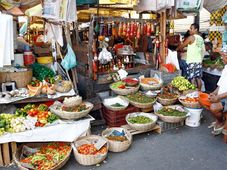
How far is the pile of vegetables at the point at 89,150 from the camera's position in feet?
13.1

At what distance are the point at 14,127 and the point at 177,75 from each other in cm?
410

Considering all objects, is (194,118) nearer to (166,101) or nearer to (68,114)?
(166,101)

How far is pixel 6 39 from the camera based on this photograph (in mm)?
4090

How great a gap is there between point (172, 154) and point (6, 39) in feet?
11.0

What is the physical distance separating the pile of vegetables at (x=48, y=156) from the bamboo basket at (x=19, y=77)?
1453mm

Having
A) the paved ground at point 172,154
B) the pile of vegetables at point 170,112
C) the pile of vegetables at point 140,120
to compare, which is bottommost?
the paved ground at point 172,154

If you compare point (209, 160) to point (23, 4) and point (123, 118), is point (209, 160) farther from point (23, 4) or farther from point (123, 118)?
point (23, 4)

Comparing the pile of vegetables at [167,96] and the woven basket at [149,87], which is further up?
the woven basket at [149,87]

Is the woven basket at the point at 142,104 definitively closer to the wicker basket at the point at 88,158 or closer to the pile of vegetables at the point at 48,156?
the wicker basket at the point at 88,158

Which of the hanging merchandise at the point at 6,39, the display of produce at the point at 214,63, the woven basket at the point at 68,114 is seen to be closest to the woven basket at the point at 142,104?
the woven basket at the point at 68,114

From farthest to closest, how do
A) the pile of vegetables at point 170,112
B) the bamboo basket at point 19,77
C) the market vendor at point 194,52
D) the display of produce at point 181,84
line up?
the market vendor at point 194,52 < the display of produce at point 181,84 < the pile of vegetables at point 170,112 < the bamboo basket at point 19,77

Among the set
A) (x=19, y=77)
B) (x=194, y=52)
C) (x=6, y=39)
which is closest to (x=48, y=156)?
(x=19, y=77)

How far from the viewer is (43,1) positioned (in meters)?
4.93

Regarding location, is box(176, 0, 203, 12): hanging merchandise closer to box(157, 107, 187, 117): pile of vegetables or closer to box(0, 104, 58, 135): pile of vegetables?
box(157, 107, 187, 117): pile of vegetables
